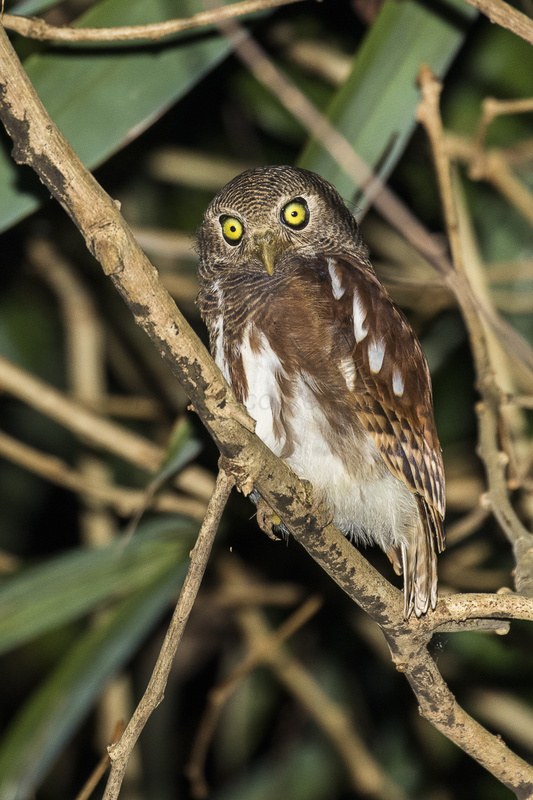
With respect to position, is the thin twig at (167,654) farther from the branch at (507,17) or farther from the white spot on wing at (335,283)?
the branch at (507,17)

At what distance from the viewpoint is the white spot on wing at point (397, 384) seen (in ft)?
7.40

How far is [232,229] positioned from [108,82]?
55 cm

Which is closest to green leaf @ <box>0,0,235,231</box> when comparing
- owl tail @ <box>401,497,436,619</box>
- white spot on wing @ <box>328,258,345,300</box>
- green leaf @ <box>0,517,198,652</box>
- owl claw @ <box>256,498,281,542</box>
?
white spot on wing @ <box>328,258,345,300</box>

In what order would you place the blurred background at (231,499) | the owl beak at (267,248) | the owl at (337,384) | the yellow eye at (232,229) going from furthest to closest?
the blurred background at (231,499)
the yellow eye at (232,229)
the owl beak at (267,248)
the owl at (337,384)

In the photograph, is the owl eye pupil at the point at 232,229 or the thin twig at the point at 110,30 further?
the owl eye pupil at the point at 232,229

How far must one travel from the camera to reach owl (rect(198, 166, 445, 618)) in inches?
84.8

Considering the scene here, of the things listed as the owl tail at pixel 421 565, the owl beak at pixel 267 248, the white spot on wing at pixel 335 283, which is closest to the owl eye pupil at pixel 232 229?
the owl beak at pixel 267 248

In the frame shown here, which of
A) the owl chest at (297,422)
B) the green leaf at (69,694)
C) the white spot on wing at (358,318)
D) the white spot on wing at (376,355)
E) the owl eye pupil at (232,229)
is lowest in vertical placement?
the green leaf at (69,694)

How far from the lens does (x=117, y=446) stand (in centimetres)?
338

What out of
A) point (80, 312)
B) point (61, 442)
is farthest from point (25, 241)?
point (61, 442)

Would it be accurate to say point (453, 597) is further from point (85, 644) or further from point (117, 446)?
point (117, 446)

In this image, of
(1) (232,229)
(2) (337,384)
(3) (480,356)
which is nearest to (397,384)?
(2) (337,384)

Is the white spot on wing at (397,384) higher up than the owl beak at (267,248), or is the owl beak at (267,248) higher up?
the owl beak at (267,248)

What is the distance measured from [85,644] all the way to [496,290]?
2481 mm
